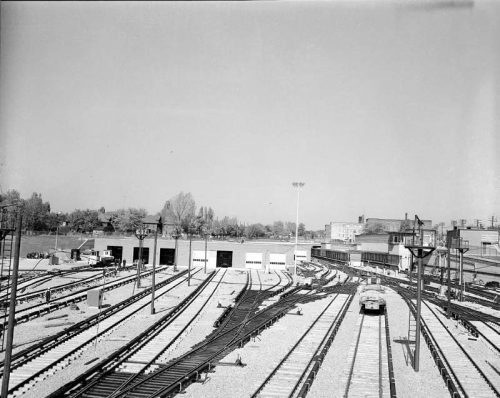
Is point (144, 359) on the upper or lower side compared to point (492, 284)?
lower

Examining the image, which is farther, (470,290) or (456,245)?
(470,290)

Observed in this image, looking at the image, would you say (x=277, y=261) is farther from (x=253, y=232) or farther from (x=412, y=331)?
(x=253, y=232)

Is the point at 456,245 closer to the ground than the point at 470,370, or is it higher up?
higher up

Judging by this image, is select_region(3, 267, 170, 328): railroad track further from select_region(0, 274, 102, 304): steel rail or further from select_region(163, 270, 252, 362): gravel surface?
select_region(163, 270, 252, 362): gravel surface

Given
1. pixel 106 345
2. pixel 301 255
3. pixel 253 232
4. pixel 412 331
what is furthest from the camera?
pixel 253 232

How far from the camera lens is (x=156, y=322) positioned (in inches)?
853

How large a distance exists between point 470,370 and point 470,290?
28286 mm

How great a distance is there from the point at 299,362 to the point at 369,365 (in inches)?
95.0

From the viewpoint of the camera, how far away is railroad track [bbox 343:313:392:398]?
43.2 ft

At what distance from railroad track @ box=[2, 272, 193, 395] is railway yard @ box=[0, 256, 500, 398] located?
1.8 inches

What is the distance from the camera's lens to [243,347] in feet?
57.9

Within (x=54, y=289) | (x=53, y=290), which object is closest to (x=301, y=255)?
(x=54, y=289)

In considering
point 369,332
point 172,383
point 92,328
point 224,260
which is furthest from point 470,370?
point 224,260

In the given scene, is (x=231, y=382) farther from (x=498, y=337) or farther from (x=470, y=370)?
(x=498, y=337)
